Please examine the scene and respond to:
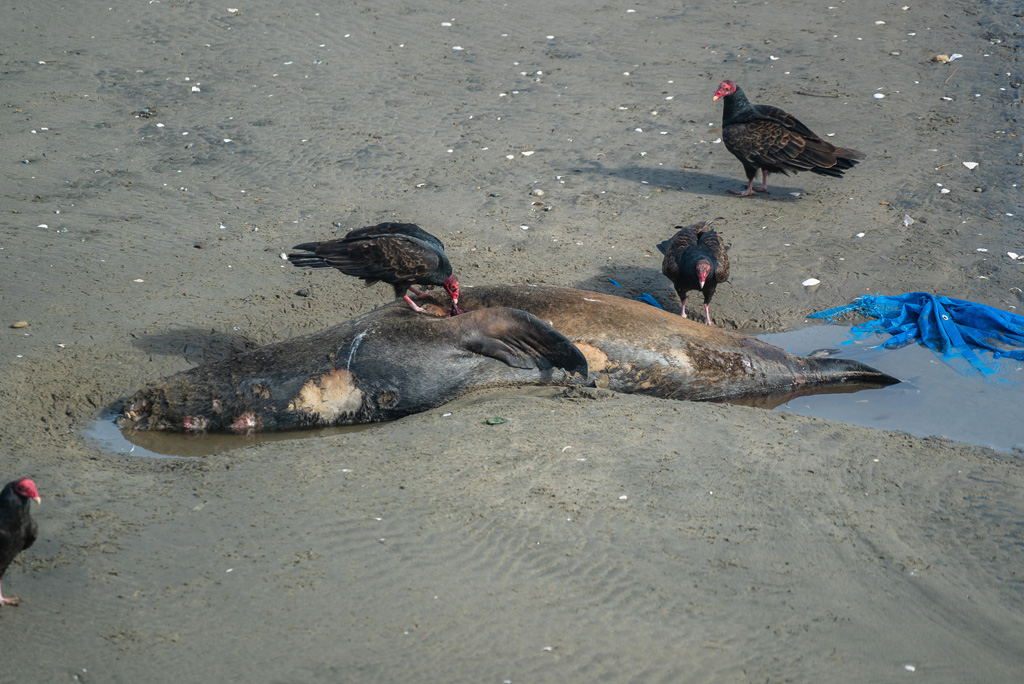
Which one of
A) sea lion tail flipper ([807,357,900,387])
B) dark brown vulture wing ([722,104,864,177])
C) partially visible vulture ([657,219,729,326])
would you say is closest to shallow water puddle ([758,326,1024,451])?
sea lion tail flipper ([807,357,900,387])

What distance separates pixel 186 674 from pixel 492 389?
2806 mm

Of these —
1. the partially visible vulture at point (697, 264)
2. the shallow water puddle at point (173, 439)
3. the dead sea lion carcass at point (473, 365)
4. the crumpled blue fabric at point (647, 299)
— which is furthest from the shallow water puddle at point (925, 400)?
the shallow water puddle at point (173, 439)

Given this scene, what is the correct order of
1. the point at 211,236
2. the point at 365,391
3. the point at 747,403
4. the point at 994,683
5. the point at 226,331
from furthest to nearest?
the point at 211,236 → the point at 226,331 → the point at 747,403 → the point at 365,391 → the point at 994,683

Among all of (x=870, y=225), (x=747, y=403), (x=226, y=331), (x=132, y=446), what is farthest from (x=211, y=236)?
(x=870, y=225)

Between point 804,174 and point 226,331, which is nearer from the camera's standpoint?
point 226,331

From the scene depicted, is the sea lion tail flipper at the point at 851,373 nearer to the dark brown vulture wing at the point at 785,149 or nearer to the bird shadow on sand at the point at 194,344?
the dark brown vulture wing at the point at 785,149

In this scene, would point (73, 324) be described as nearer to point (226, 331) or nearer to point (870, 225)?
point (226, 331)

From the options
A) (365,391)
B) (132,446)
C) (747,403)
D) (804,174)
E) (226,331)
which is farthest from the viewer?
(804,174)

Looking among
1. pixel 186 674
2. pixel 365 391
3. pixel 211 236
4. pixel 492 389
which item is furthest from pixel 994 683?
pixel 211 236

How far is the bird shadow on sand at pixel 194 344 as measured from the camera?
5848mm

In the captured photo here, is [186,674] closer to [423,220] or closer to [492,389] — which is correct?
[492,389]

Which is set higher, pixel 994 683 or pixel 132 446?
pixel 994 683

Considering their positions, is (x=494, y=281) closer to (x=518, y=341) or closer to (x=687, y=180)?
(x=518, y=341)

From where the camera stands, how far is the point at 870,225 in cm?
775
